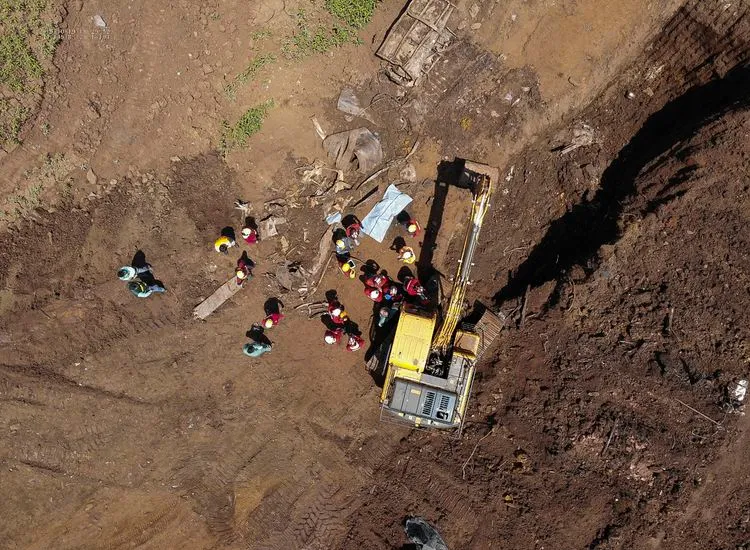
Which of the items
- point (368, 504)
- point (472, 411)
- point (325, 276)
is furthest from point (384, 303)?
point (368, 504)

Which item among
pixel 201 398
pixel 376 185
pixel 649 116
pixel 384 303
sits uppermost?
pixel 649 116

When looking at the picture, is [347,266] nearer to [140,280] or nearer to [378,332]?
[378,332]

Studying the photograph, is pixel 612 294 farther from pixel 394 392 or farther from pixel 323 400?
pixel 323 400

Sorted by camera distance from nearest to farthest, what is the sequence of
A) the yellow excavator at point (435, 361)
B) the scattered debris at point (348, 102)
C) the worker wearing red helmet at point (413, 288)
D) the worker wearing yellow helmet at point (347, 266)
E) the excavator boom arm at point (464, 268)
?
the excavator boom arm at point (464, 268) < the yellow excavator at point (435, 361) < the worker wearing red helmet at point (413, 288) < the worker wearing yellow helmet at point (347, 266) < the scattered debris at point (348, 102)

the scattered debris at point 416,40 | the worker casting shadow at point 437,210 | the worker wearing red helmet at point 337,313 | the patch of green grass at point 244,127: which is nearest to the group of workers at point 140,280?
the patch of green grass at point 244,127

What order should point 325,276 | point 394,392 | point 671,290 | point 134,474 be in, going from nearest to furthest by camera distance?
point 394,392 → point 671,290 → point 134,474 → point 325,276

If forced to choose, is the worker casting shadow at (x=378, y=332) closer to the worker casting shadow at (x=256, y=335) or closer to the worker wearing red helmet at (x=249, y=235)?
the worker casting shadow at (x=256, y=335)

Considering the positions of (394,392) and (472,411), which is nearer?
(394,392)
